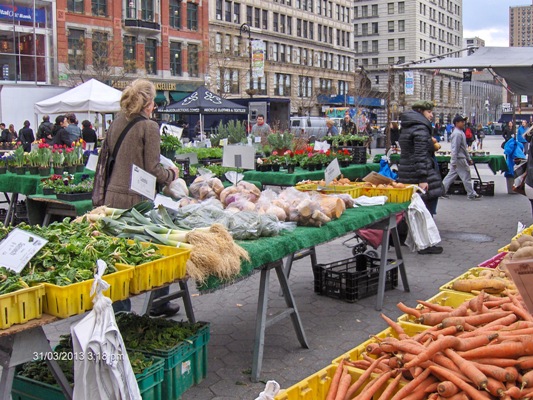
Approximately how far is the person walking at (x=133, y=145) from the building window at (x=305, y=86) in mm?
61223

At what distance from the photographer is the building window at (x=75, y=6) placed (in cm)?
3966

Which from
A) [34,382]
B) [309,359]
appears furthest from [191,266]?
[309,359]

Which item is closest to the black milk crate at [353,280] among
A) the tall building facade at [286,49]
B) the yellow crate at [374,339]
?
the yellow crate at [374,339]

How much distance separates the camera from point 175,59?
152 feet

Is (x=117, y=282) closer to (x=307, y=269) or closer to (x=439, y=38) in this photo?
(x=307, y=269)

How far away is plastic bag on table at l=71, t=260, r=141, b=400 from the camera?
2701 millimetres

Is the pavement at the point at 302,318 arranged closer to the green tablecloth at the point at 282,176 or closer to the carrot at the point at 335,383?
the green tablecloth at the point at 282,176

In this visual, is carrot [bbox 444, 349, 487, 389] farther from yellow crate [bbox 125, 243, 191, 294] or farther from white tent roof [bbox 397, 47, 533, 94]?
white tent roof [bbox 397, 47, 533, 94]

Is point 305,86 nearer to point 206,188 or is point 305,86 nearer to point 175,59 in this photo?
point 175,59

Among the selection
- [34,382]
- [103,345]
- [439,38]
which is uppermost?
[439,38]

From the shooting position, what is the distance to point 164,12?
149ft

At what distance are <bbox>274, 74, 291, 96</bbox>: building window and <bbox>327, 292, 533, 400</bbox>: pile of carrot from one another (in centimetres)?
5975

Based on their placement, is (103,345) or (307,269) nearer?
(103,345)

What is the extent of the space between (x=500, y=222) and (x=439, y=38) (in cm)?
9956
